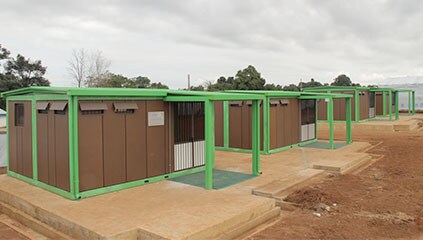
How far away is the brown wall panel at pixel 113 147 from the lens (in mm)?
7531

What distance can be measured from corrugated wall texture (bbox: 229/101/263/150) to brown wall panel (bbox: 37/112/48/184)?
6917mm

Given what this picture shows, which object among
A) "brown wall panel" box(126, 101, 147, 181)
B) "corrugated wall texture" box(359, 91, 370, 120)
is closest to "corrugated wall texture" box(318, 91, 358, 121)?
"corrugated wall texture" box(359, 91, 370, 120)

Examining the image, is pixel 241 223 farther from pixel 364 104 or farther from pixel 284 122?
pixel 364 104

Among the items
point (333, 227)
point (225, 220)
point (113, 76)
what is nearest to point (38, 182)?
point (225, 220)

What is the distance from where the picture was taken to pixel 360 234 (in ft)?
19.0

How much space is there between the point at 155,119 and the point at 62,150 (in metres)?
2.13

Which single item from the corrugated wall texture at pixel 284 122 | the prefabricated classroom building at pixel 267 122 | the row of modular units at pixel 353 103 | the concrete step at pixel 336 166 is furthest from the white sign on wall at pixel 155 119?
the row of modular units at pixel 353 103

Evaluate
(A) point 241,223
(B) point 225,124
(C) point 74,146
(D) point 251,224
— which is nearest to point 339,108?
(B) point 225,124

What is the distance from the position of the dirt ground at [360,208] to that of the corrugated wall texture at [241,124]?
385 centimetres

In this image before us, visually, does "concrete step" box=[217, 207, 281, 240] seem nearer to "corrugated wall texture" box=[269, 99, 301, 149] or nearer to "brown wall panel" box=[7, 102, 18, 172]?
"brown wall panel" box=[7, 102, 18, 172]

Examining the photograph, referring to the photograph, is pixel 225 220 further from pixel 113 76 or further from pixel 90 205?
pixel 113 76

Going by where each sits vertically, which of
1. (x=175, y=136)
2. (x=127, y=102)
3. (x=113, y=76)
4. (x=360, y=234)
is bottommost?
(x=360, y=234)

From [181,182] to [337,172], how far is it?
172 inches

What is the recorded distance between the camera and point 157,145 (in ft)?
28.1
